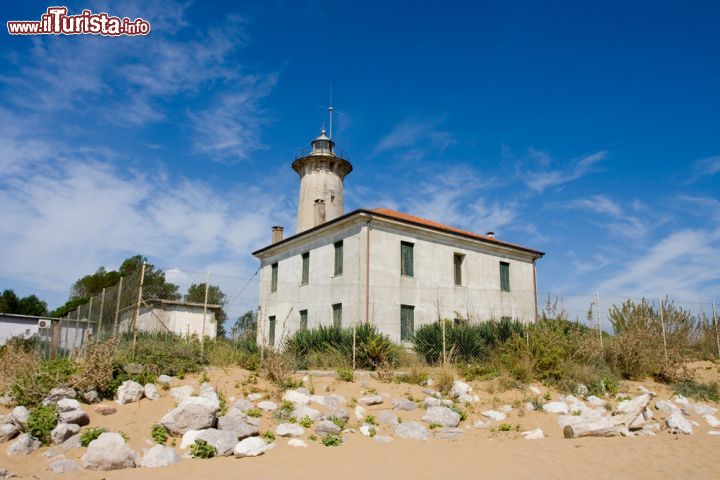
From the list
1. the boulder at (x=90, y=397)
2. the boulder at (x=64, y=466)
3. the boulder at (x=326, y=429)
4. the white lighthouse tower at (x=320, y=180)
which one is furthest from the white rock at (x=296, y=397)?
the white lighthouse tower at (x=320, y=180)

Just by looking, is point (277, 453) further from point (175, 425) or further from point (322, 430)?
point (175, 425)

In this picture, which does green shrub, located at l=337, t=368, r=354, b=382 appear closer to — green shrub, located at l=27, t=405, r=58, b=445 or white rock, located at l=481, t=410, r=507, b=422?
white rock, located at l=481, t=410, r=507, b=422

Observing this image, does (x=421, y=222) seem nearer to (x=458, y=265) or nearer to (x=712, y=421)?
(x=458, y=265)

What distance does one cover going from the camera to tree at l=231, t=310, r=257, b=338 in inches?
594

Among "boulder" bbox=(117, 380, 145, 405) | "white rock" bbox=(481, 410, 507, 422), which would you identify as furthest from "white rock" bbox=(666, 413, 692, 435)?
"boulder" bbox=(117, 380, 145, 405)

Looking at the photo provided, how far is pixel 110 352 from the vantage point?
1017 cm

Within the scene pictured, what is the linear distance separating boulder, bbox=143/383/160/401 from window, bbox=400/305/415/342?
33.6 ft

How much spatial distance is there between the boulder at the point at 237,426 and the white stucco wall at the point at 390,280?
8223 millimetres

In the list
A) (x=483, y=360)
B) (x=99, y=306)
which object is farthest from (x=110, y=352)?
(x=483, y=360)

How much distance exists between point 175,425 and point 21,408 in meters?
2.51

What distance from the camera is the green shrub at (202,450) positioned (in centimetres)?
789

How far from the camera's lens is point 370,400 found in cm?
1052

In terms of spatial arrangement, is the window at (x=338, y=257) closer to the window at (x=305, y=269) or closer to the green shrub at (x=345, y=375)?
the window at (x=305, y=269)

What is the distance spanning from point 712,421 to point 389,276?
1033 centimetres
